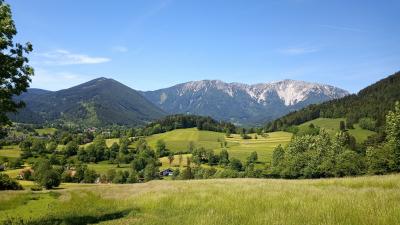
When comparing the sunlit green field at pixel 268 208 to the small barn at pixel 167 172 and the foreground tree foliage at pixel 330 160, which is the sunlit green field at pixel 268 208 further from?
the small barn at pixel 167 172

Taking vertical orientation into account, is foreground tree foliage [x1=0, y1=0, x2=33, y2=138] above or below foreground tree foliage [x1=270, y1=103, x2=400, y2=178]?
above

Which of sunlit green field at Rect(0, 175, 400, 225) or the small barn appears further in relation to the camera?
the small barn

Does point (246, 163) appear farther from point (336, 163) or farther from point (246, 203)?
point (246, 203)

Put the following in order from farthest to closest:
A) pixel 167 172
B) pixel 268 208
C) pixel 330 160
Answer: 1. pixel 167 172
2. pixel 330 160
3. pixel 268 208

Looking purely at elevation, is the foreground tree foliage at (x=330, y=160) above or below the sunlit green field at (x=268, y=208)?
A: below

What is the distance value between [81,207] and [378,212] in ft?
71.2

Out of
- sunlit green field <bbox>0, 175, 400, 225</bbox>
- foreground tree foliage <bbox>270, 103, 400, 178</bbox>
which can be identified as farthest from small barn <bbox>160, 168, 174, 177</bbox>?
sunlit green field <bbox>0, 175, 400, 225</bbox>

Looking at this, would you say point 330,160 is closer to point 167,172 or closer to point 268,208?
point 268,208

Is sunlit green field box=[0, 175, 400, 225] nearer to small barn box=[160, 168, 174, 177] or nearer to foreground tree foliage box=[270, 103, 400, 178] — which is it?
foreground tree foliage box=[270, 103, 400, 178]

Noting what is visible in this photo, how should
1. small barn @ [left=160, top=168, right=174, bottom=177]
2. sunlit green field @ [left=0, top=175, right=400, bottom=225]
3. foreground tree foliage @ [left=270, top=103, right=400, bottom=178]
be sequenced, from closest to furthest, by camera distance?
sunlit green field @ [left=0, top=175, right=400, bottom=225] < foreground tree foliage @ [left=270, top=103, right=400, bottom=178] < small barn @ [left=160, top=168, right=174, bottom=177]

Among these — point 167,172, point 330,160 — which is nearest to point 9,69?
point 330,160

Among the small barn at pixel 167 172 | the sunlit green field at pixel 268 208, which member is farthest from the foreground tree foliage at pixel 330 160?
the small barn at pixel 167 172

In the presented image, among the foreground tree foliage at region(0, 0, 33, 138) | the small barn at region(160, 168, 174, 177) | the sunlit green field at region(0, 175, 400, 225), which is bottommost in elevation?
the small barn at region(160, 168, 174, 177)

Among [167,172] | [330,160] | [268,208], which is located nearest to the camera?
[268,208]
